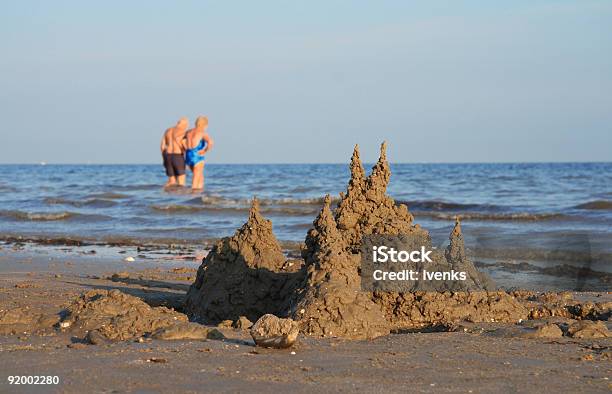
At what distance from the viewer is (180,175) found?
76.9 feet

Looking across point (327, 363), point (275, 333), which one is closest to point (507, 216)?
point (275, 333)

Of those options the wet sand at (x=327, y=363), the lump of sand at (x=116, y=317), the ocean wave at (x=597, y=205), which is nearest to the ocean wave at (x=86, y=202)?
the ocean wave at (x=597, y=205)

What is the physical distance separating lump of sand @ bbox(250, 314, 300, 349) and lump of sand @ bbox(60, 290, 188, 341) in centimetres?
63

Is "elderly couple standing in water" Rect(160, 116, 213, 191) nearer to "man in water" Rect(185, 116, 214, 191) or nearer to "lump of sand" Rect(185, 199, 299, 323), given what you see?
"man in water" Rect(185, 116, 214, 191)

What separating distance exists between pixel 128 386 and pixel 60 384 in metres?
0.27

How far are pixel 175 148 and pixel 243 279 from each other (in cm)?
1747

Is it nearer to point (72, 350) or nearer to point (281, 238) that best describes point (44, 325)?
point (72, 350)

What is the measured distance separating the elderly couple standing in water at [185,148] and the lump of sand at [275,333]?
17988mm

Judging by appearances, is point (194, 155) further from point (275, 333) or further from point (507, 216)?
point (275, 333)

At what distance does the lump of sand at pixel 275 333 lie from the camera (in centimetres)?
386

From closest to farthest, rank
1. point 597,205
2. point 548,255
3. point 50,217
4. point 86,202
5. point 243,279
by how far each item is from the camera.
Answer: point 243,279, point 548,255, point 50,217, point 597,205, point 86,202

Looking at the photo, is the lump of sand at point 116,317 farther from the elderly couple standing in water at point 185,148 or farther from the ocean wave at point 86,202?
the elderly couple standing in water at point 185,148

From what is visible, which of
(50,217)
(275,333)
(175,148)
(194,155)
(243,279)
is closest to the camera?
(275,333)

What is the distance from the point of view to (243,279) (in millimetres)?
5180
